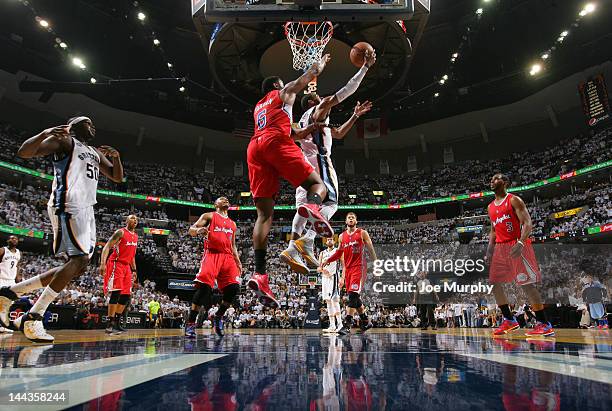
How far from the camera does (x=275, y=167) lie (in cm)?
362

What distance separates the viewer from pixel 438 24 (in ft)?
74.5

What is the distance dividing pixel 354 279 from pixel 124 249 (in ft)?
13.3

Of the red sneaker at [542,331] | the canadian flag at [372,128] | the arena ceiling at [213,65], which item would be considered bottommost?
the red sneaker at [542,331]

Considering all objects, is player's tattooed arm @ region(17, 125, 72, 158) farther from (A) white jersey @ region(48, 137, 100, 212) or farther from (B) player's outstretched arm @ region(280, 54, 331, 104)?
(B) player's outstretched arm @ region(280, 54, 331, 104)

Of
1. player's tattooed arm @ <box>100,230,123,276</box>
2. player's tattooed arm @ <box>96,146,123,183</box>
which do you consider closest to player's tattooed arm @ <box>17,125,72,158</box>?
player's tattooed arm @ <box>96,146,123,183</box>

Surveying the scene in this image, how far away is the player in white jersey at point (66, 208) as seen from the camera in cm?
363

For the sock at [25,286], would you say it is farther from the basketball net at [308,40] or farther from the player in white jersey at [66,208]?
the basketball net at [308,40]

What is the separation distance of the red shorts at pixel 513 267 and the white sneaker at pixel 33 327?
4972mm

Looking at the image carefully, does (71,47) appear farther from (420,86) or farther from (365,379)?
(365,379)

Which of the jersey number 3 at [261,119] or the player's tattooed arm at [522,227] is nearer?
the jersey number 3 at [261,119]

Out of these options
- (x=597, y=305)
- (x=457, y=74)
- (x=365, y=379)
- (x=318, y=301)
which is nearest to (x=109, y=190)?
(x=318, y=301)

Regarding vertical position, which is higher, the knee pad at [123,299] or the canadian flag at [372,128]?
the canadian flag at [372,128]

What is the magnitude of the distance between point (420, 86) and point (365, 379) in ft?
92.5

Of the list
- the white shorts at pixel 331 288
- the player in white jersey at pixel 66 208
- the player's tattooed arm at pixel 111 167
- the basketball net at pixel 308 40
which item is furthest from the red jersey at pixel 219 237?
the basketball net at pixel 308 40
